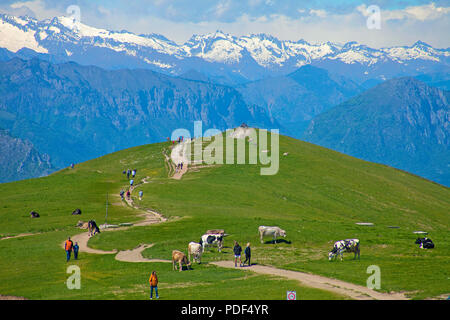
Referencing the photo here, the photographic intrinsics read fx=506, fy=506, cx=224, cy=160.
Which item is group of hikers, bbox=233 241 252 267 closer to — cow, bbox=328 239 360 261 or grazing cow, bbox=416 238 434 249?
cow, bbox=328 239 360 261

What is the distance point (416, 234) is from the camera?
77312 mm

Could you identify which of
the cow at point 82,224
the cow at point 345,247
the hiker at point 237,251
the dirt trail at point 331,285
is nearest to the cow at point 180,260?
the dirt trail at point 331,285

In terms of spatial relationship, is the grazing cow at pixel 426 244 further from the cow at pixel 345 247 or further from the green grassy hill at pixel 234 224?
the cow at pixel 345 247

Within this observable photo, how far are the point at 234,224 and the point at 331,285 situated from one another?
34458mm

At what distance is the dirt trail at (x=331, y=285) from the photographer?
132ft

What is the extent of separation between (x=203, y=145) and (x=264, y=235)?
4813 inches

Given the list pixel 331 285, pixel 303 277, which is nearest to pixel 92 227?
pixel 303 277

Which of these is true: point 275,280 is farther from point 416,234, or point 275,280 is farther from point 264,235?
point 416,234

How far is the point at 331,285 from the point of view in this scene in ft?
145

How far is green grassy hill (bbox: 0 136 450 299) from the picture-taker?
152 feet

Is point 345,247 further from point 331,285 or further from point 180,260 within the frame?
point 180,260
